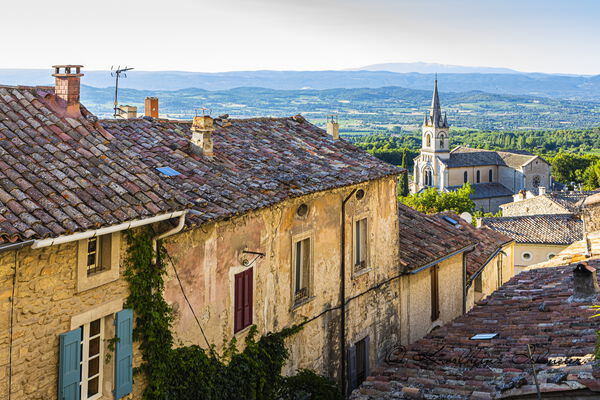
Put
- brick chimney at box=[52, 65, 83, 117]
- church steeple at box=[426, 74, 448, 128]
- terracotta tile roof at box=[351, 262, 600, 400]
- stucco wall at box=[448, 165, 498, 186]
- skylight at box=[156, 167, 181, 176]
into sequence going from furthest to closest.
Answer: church steeple at box=[426, 74, 448, 128], stucco wall at box=[448, 165, 498, 186], skylight at box=[156, 167, 181, 176], brick chimney at box=[52, 65, 83, 117], terracotta tile roof at box=[351, 262, 600, 400]

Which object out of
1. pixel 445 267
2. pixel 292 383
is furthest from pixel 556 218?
pixel 292 383

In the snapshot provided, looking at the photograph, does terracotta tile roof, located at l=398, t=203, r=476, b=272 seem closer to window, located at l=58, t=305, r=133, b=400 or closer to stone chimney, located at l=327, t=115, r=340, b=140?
stone chimney, located at l=327, t=115, r=340, b=140

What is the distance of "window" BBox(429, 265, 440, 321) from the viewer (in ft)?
60.8

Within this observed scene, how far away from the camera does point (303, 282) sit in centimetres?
1341

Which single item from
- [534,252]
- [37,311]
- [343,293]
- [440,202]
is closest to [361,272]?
[343,293]

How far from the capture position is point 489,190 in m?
120

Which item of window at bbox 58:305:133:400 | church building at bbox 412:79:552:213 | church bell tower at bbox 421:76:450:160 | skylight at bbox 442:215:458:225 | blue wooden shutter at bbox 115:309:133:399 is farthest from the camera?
church bell tower at bbox 421:76:450:160

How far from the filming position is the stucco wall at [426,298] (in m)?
17.3

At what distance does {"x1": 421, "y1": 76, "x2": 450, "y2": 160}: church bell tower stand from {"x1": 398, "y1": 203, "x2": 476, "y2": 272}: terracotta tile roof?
10871cm

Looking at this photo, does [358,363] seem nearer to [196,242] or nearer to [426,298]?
[426,298]

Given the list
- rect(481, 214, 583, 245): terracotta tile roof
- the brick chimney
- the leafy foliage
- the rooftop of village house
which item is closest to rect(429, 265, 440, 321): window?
the rooftop of village house

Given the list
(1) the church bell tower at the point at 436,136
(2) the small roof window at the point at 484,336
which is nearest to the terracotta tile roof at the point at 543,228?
(2) the small roof window at the point at 484,336

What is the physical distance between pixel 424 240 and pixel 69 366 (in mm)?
12405

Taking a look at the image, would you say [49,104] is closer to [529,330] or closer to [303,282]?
[303,282]
